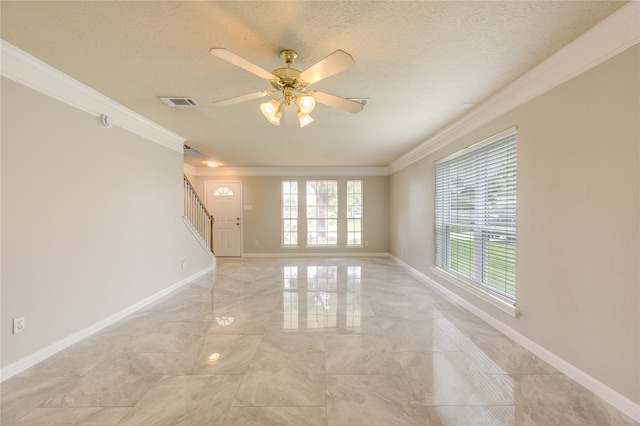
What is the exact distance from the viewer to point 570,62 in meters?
2.03

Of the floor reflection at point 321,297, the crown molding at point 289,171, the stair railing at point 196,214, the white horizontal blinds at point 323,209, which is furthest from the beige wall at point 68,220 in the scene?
the white horizontal blinds at point 323,209

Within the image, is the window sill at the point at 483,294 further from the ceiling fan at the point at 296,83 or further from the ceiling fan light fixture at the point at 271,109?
the ceiling fan light fixture at the point at 271,109

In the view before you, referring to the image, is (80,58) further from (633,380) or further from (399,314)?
(633,380)

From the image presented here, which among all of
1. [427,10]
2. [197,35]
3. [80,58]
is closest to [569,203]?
[427,10]

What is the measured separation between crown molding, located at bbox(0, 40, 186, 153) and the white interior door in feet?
12.7

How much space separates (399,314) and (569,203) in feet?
6.80

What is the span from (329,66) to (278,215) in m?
6.14

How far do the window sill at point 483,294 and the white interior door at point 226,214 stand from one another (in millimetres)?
5484

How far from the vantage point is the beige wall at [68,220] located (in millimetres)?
2111

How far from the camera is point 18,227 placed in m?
2.14

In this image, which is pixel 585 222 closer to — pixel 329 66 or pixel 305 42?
pixel 329 66

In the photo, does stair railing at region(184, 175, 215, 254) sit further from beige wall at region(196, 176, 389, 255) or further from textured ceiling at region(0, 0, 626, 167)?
textured ceiling at region(0, 0, 626, 167)

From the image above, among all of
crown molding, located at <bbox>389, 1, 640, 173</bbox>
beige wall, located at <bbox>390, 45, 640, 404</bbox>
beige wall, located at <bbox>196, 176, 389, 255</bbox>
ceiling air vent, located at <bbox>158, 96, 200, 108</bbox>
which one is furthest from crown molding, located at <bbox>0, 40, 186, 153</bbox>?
beige wall, located at <bbox>390, 45, 640, 404</bbox>

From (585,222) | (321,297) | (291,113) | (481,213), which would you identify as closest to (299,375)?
(321,297)
